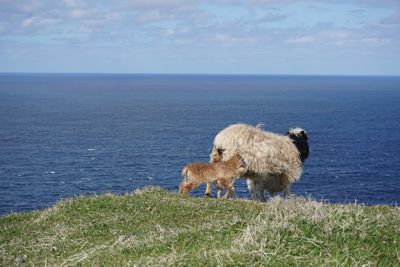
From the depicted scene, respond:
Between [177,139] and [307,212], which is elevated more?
[307,212]

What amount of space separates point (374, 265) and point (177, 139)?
80.3 meters

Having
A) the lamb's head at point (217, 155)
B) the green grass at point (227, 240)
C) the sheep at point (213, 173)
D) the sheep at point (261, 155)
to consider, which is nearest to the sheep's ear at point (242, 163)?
the sheep at point (213, 173)

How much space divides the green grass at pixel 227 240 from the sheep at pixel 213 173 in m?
4.08

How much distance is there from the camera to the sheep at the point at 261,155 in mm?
18891

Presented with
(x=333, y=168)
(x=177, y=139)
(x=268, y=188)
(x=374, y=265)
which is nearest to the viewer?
(x=374, y=265)

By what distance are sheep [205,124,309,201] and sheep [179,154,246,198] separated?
0.48m

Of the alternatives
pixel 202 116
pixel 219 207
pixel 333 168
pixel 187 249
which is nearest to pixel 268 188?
pixel 219 207

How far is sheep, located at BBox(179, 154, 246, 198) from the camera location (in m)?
17.2

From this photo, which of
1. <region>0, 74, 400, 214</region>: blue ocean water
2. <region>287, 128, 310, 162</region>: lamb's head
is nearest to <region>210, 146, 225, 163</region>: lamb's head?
<region>287, 128, 310, 162</region>: lamb's head

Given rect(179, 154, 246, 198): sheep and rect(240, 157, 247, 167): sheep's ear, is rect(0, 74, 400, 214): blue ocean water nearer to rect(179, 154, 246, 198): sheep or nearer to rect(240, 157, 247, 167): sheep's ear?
rect(240, 157, 247, 167): sheep's ear

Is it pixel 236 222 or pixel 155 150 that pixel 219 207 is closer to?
pixel 236 222

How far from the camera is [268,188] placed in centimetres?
2048

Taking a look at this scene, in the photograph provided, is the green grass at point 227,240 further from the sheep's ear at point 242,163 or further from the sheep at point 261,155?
the sheep at point 261,155

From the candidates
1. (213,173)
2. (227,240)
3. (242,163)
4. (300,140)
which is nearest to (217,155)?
(242,163)
